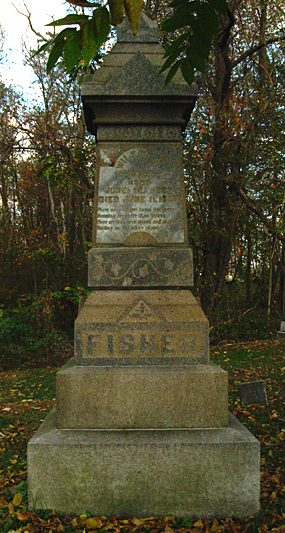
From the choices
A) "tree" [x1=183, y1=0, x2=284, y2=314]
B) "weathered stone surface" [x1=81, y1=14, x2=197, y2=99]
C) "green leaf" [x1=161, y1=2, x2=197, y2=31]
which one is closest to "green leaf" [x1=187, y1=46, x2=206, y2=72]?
"green leaf" [x1=161, y1=2, x2=197, y2=31]

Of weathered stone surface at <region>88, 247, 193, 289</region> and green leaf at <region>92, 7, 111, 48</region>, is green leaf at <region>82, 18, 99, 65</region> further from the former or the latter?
weathered stone surface at <region>88, 247, 193, 289</region>

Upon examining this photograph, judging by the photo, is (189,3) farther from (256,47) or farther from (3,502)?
(256,47)

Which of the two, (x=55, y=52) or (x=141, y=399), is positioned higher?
(x=55, y=52)

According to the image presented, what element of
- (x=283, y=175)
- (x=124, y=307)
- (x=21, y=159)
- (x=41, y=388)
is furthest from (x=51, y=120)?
(x=124, y=307)

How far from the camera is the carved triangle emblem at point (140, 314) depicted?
10.3 ft

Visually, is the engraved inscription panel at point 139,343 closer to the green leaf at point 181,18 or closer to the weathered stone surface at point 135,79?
the weathered stone surface at point 135,79

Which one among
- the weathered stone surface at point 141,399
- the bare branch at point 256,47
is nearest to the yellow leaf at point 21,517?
the weathered stone surface at point 141,399

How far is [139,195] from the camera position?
11.3 feet

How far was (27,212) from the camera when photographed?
47.6 feet

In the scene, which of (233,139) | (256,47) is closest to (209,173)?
(233,139)

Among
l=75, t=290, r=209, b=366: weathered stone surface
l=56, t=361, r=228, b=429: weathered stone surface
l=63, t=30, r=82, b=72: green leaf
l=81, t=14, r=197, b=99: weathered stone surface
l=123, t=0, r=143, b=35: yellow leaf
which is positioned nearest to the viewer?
l=123, t=0, r=143, b=35: yellow leaf

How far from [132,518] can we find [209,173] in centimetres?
832

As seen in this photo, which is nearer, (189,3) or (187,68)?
(189,3)

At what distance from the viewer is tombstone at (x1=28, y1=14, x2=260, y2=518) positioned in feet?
8.89
